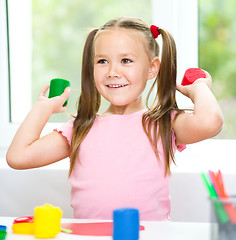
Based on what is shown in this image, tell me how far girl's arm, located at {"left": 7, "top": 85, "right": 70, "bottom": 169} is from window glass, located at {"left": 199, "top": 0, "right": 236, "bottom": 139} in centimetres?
99

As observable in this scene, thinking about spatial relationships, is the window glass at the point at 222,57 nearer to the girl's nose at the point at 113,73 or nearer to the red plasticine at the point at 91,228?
the girl's nose at the point at 113,73

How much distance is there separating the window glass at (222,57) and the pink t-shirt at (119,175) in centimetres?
95

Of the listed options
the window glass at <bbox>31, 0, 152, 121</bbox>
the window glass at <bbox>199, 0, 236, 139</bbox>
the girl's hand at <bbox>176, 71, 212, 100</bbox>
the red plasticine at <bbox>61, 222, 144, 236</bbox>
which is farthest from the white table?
the window glass at <bbox>199, 0, 236, 139</bbox>

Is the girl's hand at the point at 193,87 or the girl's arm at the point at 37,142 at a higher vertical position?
the girl's hand at the point at 193,87

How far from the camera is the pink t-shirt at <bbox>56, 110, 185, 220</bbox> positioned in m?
1.20

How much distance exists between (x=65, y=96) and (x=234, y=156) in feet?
2.38

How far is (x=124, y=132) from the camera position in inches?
50.1

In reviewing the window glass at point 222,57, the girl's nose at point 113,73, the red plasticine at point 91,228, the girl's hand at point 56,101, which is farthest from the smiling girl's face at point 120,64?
the window glass at point 222,57

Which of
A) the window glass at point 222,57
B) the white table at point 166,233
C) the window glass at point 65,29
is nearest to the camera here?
the white table at point 166,233

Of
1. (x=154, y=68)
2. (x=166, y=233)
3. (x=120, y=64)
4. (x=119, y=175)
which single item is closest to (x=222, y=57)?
(x=154, y=68)

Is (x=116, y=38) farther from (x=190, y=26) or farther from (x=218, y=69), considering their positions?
(x=218, y=69)

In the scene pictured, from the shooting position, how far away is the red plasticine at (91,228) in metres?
0.83

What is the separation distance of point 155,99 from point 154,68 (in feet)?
0.37

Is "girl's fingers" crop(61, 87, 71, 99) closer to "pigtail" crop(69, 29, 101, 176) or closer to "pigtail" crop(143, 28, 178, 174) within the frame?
"pigtail" crop(69, 29, 101, 176)
